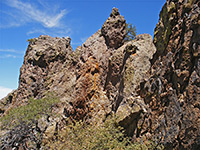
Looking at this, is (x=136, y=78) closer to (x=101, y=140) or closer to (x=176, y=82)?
(x=176, y=82)

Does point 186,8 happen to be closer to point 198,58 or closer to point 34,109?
point 198,58

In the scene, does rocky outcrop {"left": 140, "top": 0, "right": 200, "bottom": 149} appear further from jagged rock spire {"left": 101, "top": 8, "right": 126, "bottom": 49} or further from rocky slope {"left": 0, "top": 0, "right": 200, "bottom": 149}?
jagged rock spire {"left": 101, "top": 8, "right": 126, "bottom": 49}

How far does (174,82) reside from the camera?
9.97 m

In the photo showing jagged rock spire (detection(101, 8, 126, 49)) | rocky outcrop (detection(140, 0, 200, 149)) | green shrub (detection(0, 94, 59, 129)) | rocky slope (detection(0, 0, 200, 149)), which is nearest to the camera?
rocky outcrop (detection(140, 0, 200, 149))

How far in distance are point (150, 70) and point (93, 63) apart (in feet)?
22.8

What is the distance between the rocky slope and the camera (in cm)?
895

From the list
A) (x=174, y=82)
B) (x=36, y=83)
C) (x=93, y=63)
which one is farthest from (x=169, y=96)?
(x=36, y=83)

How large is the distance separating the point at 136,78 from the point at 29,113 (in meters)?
11.9

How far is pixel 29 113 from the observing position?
18.0 m

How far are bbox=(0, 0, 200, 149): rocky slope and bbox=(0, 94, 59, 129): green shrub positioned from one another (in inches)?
37.8

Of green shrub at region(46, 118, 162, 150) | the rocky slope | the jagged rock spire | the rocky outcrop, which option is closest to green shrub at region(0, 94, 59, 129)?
the rocky slope

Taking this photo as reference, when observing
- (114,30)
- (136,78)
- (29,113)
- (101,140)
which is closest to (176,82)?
(136,78)

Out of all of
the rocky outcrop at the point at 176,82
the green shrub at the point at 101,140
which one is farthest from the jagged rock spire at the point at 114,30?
the green shrub at the point at 101,140

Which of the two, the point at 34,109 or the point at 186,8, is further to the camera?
the point at 34,109
